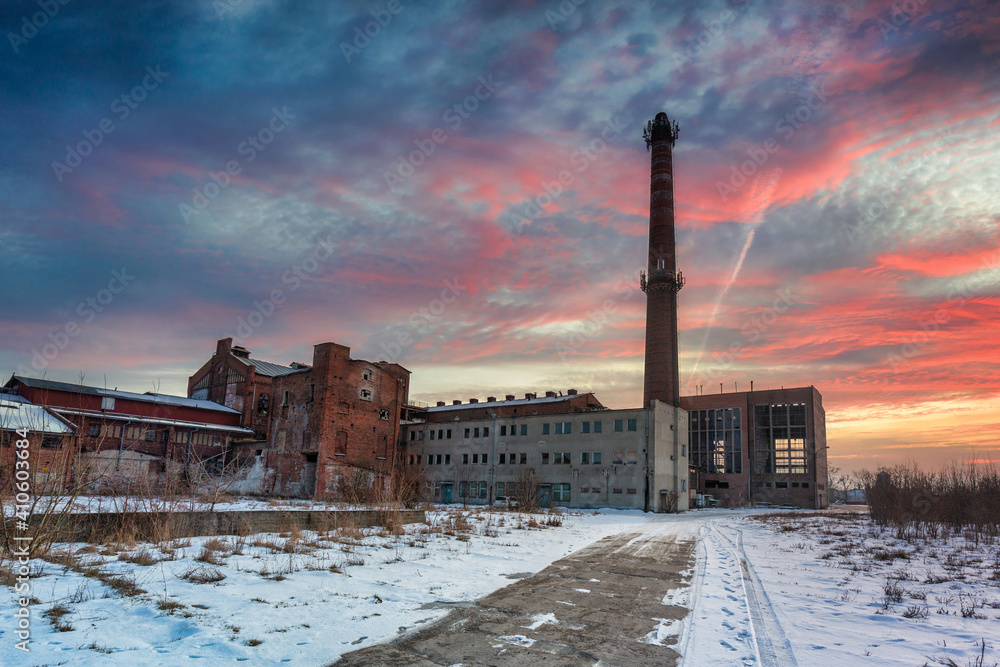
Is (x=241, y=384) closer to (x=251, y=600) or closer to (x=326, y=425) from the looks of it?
(x=326, y=425)

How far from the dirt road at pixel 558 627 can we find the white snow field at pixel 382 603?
8.4 inches

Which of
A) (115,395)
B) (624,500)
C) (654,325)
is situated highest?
(654,325)

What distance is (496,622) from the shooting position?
6.68 m

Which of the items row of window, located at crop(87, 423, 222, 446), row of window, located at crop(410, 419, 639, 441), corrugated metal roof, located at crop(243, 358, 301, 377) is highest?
corrugated metal roof, located at crop(243, 358, 301, 377)

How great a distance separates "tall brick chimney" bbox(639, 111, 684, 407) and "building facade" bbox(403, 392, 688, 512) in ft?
10.3

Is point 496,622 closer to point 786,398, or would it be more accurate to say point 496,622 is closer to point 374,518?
point 374,518

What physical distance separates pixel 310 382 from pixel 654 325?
108 feet

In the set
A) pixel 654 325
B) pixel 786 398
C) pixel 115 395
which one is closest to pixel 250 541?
pixel 115 395

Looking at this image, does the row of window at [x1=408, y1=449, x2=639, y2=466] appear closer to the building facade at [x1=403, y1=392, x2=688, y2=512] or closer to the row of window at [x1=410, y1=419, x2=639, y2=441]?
the building facade at [x1=403, y1=392, x2=688, y2=512]

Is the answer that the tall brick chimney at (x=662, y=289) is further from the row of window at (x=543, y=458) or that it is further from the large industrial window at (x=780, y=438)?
the large industrial window at (x=780, y=438)

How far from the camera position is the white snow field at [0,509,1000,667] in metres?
5.41

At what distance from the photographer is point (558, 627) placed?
6566 millimetres

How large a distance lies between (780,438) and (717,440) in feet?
24.0

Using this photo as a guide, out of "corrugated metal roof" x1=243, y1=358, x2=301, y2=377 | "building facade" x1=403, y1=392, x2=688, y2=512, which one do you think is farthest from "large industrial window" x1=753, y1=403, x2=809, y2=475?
"corrugated metal roof" x1=243, y1=358, x2=301, y2=377
